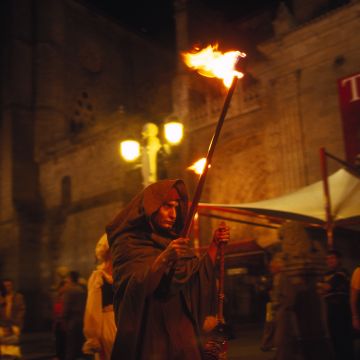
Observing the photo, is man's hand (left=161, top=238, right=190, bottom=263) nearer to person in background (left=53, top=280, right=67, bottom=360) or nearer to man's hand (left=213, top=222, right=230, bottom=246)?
man's hand (left=213, top=222, right=230, bottom=246)

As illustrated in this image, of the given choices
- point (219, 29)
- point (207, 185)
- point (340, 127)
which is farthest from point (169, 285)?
point (219, 29)

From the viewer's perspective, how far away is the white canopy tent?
8586 mm

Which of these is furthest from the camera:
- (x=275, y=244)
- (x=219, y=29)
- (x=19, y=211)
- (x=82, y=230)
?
(x=19, y=211)

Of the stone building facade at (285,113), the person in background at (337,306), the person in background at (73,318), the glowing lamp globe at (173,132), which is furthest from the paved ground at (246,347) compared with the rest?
the glowing lamp globe at (173,132)

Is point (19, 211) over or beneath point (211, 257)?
over

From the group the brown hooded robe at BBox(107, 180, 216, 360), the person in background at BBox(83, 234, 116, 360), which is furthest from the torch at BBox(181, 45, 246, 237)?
the person in background at BBox(83, 234, 116, 360)

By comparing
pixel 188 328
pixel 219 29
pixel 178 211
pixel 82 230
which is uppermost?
pixel 219 29

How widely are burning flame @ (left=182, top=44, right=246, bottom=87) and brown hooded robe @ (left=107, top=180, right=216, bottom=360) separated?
752 millimetres

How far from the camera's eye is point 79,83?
102ft

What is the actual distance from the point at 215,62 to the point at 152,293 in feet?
5.14

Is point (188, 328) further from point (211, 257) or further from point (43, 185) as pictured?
point (43, 185)

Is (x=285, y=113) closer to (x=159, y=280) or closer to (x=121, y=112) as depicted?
(x=121, y=112)

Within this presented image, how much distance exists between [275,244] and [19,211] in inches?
640

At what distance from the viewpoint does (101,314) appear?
520 cm
